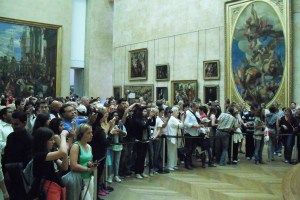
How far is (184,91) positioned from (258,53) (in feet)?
16.6

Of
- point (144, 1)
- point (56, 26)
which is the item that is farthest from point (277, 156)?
point (56, 26)

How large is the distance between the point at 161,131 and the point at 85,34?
19309 millimetres

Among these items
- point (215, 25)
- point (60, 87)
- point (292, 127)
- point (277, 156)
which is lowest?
point (277, 156)

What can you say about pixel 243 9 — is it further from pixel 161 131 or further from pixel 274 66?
pixel 161 131

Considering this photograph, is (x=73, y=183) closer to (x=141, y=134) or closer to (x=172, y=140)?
(x=141, y=134)

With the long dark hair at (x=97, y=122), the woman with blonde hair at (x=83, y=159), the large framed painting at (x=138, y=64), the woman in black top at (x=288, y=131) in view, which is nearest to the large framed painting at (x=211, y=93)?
the large framed painting at (x=138, y=64)

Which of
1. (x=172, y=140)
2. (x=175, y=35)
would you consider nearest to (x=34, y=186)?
(x=172, y=140)

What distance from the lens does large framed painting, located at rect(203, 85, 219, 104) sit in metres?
17.0

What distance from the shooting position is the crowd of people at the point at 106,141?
3926 millimetres

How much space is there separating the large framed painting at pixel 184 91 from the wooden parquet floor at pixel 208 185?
8949 millimetres

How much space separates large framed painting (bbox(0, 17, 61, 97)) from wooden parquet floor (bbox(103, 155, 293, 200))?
15692 millimetres

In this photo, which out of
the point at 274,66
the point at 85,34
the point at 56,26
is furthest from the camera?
the point at 85,34

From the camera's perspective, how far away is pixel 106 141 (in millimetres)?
5906

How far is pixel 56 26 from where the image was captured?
76.4ft
